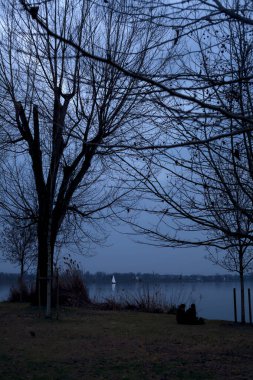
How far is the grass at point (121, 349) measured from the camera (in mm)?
6871

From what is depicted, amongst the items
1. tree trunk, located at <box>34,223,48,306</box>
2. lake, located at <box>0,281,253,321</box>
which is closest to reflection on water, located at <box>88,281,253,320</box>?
lake, located at <box>0,281,253,321</box>

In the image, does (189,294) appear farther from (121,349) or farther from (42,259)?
(121,349)

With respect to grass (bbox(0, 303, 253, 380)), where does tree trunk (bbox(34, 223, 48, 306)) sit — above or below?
above

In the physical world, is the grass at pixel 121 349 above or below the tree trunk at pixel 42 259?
below

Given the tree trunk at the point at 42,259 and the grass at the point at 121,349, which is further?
the tree trunk at the point at 42,259

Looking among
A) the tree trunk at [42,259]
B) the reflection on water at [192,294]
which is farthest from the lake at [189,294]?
the tree trunk at [42,259]

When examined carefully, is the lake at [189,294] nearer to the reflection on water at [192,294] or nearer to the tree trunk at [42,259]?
the reflection on water at [192,294]

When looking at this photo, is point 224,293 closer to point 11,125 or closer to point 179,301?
point 179,301

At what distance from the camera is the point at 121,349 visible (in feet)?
28.2

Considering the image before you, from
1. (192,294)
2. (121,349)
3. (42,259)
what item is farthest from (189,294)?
(121,349)

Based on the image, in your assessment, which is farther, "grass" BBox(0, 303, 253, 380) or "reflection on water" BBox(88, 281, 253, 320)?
"reflection on water" BBox(88, 281, 253, 320)

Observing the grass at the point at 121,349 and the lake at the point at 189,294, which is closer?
the grass at the point at 121,349

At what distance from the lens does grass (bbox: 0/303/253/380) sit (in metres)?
6.87

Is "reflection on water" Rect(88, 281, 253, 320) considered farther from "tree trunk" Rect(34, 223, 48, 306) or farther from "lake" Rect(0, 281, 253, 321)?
"tree trunk" Rect(34, 223, 48, 306)
